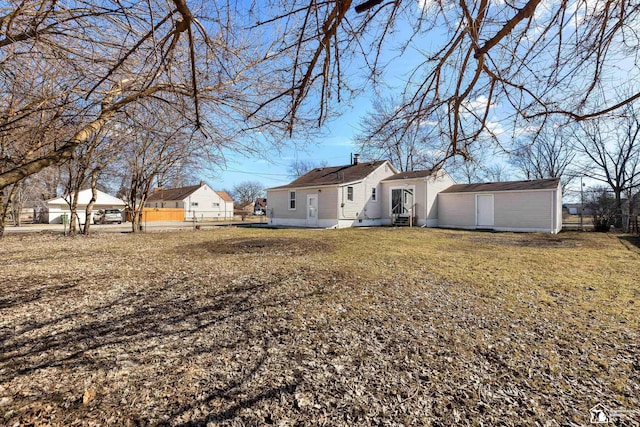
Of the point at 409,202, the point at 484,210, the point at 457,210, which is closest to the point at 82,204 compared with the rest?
the point at 409,202

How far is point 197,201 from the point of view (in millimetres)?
41750

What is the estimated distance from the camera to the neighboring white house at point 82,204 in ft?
90.3

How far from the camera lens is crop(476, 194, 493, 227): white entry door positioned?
1848cm

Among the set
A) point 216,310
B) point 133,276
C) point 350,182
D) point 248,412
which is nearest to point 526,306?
point 248,412

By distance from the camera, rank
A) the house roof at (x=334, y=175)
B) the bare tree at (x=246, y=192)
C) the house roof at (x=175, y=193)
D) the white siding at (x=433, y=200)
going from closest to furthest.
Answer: the white siding at (x=433, y=200) < the house roof at (x=334, y=175) < the house roof at (x=175, y=193) < the bare tree at (x=246, y=192)

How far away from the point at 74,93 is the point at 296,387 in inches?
151

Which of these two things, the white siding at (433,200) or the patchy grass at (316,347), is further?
the white siding at (433,200)

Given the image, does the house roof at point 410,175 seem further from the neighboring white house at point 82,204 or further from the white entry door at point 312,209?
the neighboring white house at point 82,204

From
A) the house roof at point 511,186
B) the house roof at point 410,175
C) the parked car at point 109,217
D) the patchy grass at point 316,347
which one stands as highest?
the house roof at point 410,175

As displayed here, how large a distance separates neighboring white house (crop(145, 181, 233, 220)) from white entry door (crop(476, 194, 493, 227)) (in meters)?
30.8

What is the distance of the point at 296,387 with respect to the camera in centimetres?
238

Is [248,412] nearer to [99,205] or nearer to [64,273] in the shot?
[64,273]

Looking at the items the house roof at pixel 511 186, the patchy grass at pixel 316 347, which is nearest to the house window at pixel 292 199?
the house roof at pixel 511 186

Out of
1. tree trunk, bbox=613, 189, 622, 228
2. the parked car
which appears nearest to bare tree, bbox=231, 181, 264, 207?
the parked car
